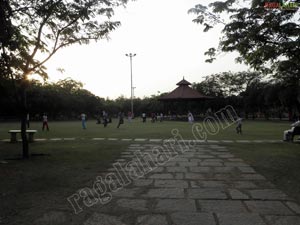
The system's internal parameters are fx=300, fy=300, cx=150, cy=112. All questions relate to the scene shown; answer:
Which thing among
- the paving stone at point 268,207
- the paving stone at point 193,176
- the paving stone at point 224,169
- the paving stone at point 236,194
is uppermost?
the paving stone at point 224,169

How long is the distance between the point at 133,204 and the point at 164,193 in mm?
768

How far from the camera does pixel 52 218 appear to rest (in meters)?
4.07

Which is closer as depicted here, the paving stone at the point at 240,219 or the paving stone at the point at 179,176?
the paving stone at the point at 240,219

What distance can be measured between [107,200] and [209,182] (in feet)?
7.19

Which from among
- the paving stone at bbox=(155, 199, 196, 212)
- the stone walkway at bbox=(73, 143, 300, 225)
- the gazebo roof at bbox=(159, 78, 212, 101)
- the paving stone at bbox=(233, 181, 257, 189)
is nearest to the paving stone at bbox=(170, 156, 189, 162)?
the stone walkway at bbox=(73, 143, 300, 225)

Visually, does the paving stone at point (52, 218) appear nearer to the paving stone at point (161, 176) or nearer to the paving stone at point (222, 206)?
the paving stone at point (222, 206)

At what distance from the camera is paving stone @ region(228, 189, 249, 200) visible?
495 cm

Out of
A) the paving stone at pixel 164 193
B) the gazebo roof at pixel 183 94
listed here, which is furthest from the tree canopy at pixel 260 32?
the gazebo roof at pixel 183 94

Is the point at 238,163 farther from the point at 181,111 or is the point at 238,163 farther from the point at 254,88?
the point at 254,88

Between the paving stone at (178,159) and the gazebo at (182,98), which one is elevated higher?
the gazebo at (182,98)

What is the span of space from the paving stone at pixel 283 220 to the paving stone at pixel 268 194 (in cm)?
89

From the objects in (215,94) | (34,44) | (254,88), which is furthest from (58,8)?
(215,94)

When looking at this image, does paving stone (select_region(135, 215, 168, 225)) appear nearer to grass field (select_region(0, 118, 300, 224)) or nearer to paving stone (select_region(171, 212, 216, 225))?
paving stone (select_region(171, 212, 216, 225))

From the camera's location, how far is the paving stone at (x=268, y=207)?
166 inches
